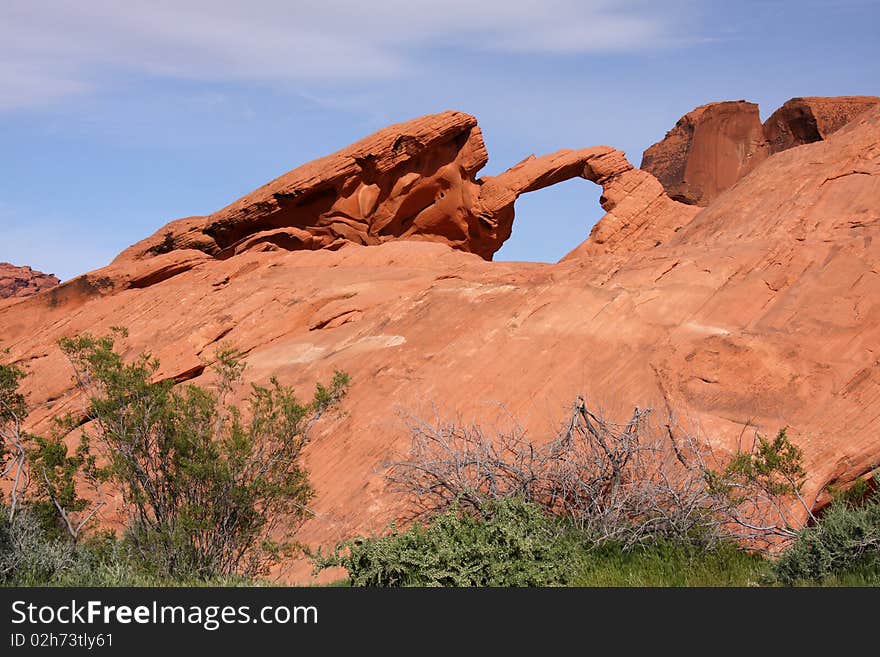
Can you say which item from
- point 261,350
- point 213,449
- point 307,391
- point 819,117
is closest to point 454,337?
point 307,391

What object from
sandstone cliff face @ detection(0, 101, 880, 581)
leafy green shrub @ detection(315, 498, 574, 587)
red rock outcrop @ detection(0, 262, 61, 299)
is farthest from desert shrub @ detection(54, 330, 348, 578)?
red rock outcrop @ detection(0, 262, 61, 299)

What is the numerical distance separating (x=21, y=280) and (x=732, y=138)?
1590 inches

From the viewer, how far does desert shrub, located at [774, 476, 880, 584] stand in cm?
869

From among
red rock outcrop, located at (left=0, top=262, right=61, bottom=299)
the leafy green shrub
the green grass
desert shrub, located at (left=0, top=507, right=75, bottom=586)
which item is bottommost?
the green grass

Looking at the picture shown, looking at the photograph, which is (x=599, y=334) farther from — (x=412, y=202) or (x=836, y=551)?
(x=412, y=202)

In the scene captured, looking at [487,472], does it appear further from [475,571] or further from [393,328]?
[393,328]

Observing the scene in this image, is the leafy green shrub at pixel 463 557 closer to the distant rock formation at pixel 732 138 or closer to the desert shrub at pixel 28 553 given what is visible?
the desert shrub at pixel 28 553

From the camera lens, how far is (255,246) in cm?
2398

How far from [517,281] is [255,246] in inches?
354

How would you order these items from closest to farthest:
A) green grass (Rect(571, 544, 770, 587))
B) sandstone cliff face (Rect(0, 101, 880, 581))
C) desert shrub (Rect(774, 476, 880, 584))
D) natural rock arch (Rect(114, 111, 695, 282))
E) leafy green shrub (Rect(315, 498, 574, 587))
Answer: desert shrub (Rect(774, 476, 880, 584)), leafy green shrub (Rect(315, 498, 574, 587)), green grass (Rect(571, 544, 770, 587)), sandstone cliff face (Rect(0, 101, 880, 581)), natural rock arch (Rect(114, 111, 695, 282))

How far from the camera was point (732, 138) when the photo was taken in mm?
40750

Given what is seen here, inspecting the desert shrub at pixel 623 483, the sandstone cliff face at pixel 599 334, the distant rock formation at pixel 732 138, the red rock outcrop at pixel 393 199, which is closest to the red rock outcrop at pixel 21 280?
the red rock outcrop at pixel 393 199

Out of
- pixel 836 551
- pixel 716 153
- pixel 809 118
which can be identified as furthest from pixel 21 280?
pixel 836 551

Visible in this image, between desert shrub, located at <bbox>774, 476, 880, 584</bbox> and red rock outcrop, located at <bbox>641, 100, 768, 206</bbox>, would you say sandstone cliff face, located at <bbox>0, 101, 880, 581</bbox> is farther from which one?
red rock outcrop, located at <bbox>641, 100, 768, 206</bbox>
